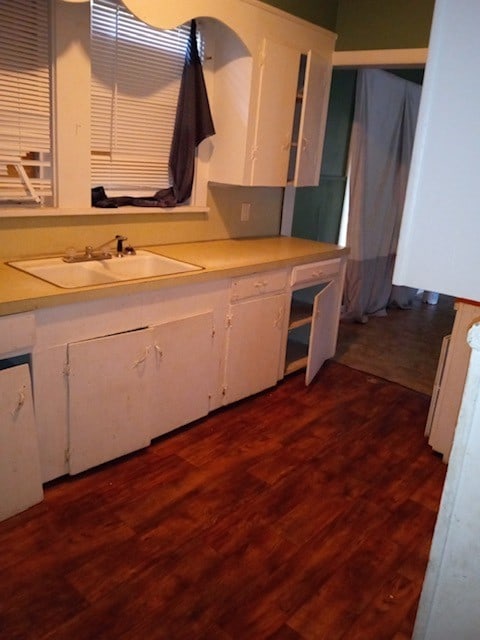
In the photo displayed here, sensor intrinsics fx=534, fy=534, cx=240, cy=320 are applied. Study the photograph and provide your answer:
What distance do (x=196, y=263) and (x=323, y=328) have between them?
45.4 inches

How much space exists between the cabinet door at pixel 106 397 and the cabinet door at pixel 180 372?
84mm

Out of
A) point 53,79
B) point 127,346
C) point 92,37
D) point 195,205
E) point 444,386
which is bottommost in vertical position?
point 444,386

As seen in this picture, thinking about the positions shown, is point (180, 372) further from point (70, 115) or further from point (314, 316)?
point (70, 115)

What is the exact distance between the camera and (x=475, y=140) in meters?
0.83

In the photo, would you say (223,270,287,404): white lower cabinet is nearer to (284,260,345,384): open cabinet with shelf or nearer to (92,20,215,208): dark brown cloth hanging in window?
(284,260,345,384): open cabinet with shelf

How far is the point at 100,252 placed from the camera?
8.71 ft

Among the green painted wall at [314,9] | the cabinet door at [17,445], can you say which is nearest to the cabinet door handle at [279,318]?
the cabinet door at [17,445]

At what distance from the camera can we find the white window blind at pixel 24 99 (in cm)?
224

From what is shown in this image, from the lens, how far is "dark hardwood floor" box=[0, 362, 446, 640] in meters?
1.68

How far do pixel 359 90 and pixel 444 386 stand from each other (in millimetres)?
2984

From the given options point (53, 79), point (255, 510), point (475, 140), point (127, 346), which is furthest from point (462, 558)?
point (53, 79)

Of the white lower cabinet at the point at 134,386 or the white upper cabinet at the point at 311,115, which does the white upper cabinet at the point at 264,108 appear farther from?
the white lower cabinet at the point at 134,386

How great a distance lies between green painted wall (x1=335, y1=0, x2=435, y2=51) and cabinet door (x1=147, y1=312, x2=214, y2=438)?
226 cm

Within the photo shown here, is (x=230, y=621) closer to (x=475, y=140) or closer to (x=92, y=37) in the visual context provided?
(x=475, y=140)
